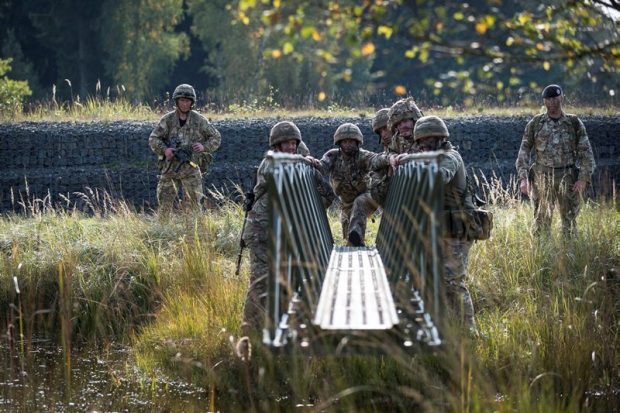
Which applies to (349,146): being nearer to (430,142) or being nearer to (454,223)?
(430,142)

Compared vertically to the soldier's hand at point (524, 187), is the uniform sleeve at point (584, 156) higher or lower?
higher

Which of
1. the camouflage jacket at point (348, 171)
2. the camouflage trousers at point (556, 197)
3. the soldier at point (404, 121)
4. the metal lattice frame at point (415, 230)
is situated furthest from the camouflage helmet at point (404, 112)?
the camouflage trousers at point (556, 197)

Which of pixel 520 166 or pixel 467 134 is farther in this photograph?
pixel 467 134

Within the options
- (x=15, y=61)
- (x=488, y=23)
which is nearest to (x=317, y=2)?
(x=488, y=23)

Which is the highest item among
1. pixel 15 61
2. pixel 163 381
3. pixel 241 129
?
pixel 15 61

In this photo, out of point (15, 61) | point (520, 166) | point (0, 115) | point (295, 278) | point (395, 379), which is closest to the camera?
point (295, 278)

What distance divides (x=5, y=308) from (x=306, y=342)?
6364mm

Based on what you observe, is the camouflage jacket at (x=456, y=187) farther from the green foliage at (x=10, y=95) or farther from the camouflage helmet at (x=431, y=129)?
the green foliage at (x=10, y=95)

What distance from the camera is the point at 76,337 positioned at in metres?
10.7

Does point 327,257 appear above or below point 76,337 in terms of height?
above

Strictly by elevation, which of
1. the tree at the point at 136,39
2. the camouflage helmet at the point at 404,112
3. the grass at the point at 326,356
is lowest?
the grass at the point at 326,356

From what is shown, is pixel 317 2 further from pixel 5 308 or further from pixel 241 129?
pixel 241 129

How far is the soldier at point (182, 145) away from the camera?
528 inches

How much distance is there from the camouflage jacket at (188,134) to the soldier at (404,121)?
13.1 feet
